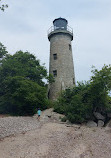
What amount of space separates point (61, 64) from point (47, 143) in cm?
1567

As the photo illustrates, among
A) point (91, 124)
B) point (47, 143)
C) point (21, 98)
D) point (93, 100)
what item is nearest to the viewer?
point (47, 143)

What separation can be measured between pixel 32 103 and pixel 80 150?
29.1 ft

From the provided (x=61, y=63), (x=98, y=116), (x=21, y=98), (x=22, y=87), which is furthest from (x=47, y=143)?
(x=61, y=63)

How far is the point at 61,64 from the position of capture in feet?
75.3

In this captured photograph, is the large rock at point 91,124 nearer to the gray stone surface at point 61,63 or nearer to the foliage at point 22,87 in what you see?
the foliage at point 22,87

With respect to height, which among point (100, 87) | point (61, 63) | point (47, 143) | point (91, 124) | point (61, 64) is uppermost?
point (61, 63)

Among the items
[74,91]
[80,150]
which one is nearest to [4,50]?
[74,91]

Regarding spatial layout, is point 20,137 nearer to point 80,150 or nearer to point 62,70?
point 80,150

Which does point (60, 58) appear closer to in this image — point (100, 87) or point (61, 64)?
point (61, 64)

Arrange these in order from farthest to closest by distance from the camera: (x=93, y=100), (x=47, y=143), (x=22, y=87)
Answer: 1. (x=22, y=87)
2. (x=93, y=100)
3. (x=47, y=143)

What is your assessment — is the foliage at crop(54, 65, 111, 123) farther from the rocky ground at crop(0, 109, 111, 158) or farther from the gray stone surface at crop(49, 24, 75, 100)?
the gray stone surface at crop(49, 24, 75, 100)

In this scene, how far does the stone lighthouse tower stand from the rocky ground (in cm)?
1089

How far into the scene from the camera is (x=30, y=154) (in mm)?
7422

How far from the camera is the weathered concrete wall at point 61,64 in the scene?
877 inches
